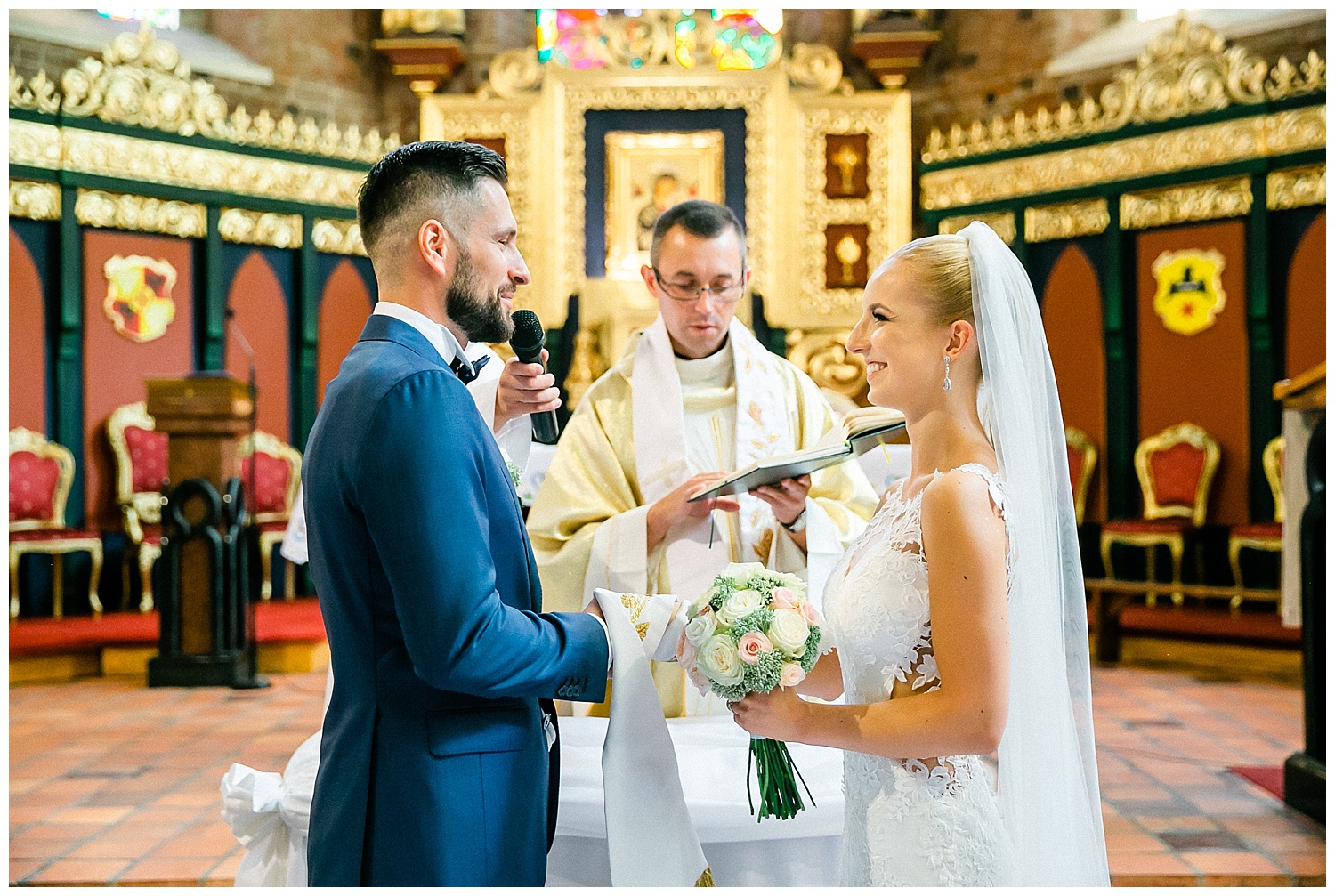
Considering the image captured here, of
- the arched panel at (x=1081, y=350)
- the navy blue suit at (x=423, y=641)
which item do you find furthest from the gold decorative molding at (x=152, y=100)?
the navy blue suit at (x=423, y=641)

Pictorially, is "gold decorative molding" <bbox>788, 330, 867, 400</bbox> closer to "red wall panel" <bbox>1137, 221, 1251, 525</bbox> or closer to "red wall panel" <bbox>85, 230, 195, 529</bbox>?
"red wall panel" <bbox>1137, 221, 1251, 525</bbox>

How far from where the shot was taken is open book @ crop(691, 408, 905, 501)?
2.21 meters

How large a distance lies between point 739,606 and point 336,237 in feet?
29.3

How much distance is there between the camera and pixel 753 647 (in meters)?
1.61

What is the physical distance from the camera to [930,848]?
5.71 ft

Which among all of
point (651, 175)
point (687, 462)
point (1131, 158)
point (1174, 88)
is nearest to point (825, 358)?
point (651, 175)

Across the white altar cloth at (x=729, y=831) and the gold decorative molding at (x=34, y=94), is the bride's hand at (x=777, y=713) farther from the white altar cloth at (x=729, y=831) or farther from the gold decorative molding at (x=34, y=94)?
the gold decorative molding at (x=34, y=94)

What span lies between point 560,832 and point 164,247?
8.01 m

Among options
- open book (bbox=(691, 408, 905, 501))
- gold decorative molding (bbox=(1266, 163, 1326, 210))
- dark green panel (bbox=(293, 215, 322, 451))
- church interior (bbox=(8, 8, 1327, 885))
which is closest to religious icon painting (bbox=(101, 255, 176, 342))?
church interior (bbox=(8, 8, 1327, 885))

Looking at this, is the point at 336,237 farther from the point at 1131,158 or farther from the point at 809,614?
the point at 809,614

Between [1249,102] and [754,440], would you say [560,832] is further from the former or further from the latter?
[1249,102]

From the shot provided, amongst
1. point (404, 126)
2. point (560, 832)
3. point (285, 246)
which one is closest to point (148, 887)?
point (560, 832)

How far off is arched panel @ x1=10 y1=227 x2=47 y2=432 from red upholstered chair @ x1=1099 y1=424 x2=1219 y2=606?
7706 mm

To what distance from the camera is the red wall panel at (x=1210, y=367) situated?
8.24 meters
